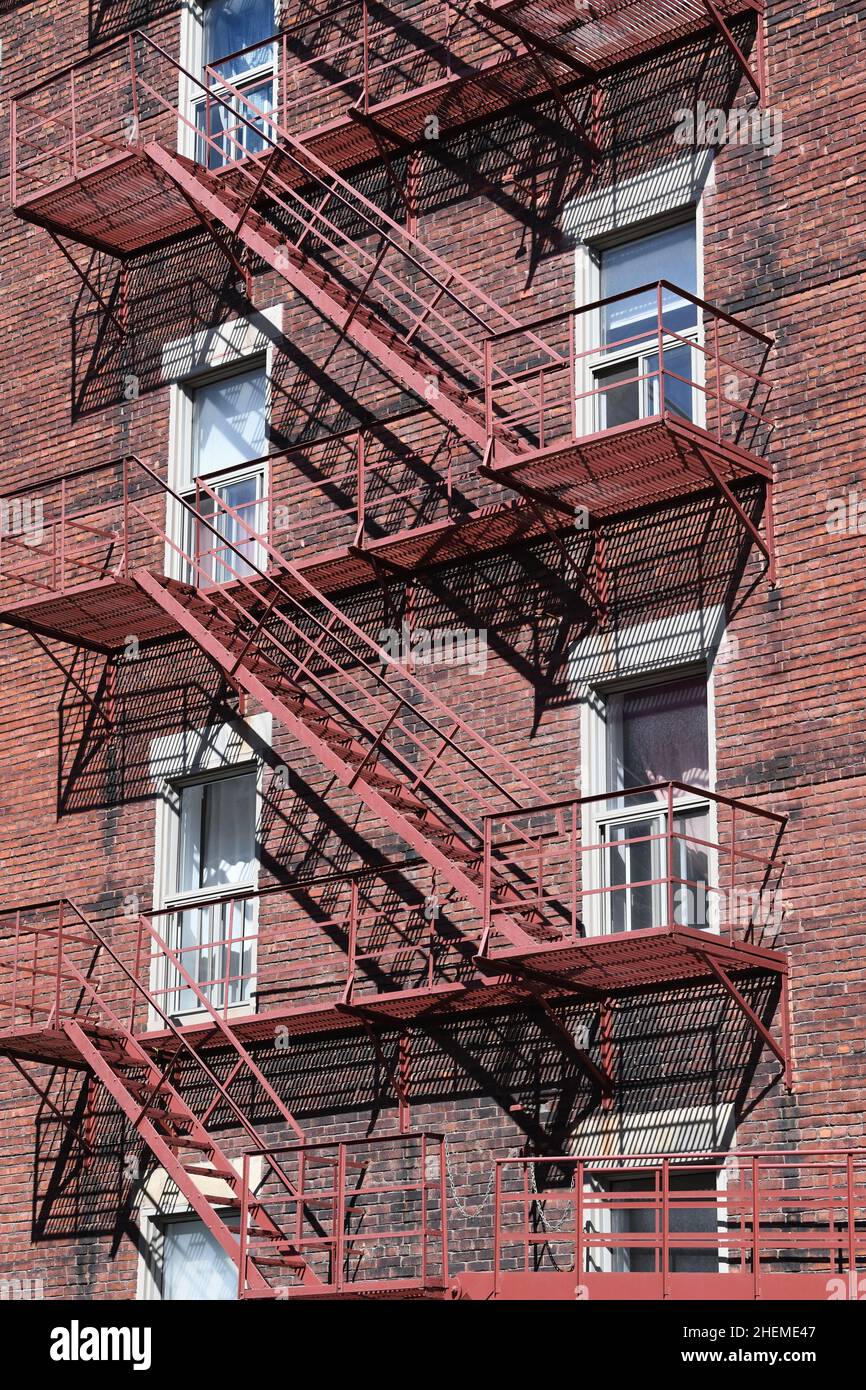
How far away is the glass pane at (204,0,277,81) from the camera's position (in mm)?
22625

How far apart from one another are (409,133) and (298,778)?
596cm

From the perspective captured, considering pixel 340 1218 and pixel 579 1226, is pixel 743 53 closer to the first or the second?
pixel 579 1226

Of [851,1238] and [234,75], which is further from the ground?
[234,75]

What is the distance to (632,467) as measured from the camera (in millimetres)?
16906

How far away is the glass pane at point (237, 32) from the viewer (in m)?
22.6

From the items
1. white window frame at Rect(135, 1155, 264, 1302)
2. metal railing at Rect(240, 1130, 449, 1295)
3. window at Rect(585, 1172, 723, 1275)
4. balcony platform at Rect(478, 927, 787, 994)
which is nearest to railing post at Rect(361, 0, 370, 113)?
balcony platform at Rect(478, 927, 787, 994)

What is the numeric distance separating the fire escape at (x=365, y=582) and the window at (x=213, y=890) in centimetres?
17

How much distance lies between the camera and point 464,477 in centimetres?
1914

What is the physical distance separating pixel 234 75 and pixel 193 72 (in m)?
0.64

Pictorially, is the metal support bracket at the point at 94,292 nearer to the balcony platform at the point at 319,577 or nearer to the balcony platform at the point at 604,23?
the balcony platform at the point at 319,577

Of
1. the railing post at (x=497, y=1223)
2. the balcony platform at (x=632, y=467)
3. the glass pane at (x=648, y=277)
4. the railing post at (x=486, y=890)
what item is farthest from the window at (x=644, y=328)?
the railing post at (x=497, y=1223)

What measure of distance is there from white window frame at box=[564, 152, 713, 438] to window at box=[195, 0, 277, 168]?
14.6ft

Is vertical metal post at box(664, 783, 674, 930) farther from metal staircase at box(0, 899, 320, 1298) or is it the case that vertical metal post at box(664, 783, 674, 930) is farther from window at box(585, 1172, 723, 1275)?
metal staircase at box(0, 899, 320, 1298)

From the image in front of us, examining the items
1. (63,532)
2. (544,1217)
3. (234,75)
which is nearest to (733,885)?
(544,1217)
